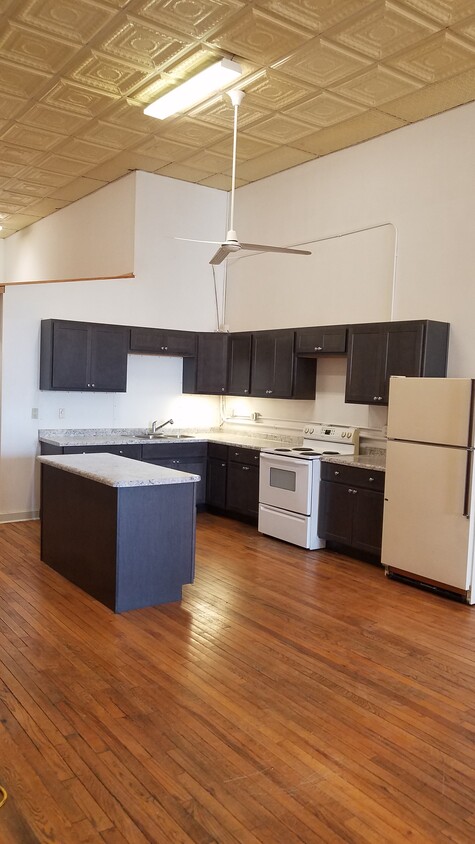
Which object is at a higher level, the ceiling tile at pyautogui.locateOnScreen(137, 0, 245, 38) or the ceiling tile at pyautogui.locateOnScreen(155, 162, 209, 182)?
the ceiling tile at pyautogui.locateOnScreen(155, 162, 209, 182)

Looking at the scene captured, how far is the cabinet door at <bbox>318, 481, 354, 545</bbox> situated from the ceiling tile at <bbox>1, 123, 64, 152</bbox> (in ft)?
14.2

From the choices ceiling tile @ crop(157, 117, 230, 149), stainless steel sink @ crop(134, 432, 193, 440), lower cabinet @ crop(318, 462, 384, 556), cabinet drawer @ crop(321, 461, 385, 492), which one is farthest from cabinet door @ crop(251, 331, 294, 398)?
ceiling tile @ crop(157, 117, 230, 149)

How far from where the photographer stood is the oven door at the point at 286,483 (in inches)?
230

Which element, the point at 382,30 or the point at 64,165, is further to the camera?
the point at 64,165

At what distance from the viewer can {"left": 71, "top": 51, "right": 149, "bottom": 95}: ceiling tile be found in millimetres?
Answer: 4770

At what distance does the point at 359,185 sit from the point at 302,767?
5.20m

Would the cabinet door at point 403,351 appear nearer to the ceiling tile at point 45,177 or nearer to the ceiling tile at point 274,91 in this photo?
the ceiling tile at point 274,91

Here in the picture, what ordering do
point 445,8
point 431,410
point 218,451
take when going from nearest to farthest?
point 445,8 → point 431,410 → point 218,451

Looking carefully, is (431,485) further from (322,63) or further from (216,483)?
(322,63)

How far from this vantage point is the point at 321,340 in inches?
249

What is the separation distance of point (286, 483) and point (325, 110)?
3.26m

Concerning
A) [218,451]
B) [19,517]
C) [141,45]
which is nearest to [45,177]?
[141,45]

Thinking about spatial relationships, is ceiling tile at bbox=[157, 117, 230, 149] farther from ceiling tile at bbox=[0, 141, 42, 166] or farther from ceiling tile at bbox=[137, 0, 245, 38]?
ceiling tile at bbox=[0, 141, 42, 166]

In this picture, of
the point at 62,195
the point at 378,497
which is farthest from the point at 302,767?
the point at 62,195
